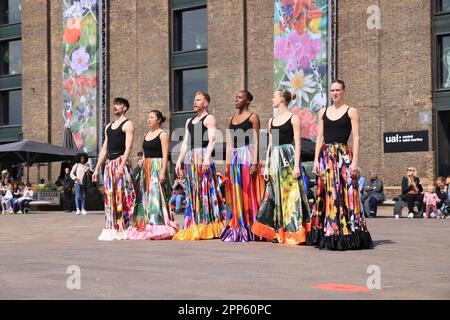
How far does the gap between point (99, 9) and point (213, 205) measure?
91.7 feet

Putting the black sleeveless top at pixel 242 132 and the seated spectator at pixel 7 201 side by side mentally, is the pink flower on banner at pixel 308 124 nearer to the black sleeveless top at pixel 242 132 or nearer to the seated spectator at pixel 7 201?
the seated spectator at pixel 7 201

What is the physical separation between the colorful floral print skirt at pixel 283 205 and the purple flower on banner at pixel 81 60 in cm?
2855

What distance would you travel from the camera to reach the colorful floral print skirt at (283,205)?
10396 mm

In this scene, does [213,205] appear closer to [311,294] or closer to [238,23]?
[311,294]

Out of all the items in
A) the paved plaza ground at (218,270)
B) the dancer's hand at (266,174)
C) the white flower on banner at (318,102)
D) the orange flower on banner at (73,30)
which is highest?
the orange flower on banner at (73,30)

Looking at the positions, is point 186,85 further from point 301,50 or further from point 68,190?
point 68,190

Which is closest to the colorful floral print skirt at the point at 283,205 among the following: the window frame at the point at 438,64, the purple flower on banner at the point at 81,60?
the window frame at the point at 438,64

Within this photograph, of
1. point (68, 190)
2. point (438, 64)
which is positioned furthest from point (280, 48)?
point (68, 190)

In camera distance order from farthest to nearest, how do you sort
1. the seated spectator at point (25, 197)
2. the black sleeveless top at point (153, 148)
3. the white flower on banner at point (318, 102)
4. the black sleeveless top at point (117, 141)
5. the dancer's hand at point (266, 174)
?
the white flower on banner at point (318, 102) < the seated spectator at point (25, 197) < the black sleeveless top at point (153, 148) < the black sleeveless top at point (117, 141) < the dancer's hand at point (266, 174)

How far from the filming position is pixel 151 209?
1180 cm

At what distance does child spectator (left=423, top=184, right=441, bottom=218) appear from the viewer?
20.7 m

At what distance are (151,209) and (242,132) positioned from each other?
6.38 ft
